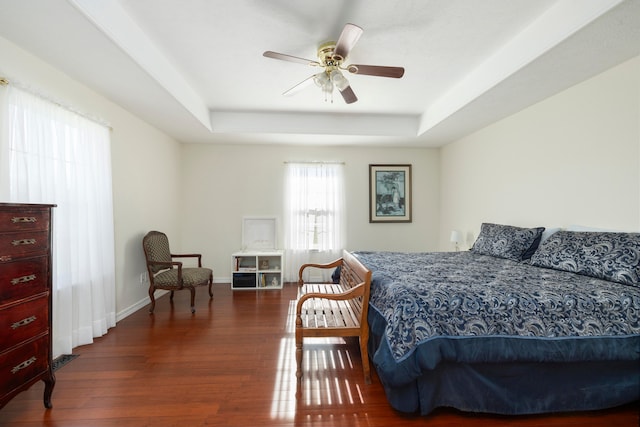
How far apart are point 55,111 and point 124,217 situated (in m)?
1.33

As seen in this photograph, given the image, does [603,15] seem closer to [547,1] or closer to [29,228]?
[547,1]

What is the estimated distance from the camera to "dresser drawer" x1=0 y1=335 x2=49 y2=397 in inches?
58.7

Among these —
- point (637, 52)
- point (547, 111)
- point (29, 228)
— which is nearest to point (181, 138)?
point (29, 228)

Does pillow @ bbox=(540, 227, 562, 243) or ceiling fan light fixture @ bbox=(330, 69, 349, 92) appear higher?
ceiling fan light fixture @ bbox=(330, 69, 349, 92)

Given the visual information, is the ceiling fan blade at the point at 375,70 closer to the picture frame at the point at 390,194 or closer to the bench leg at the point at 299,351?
the bench leg at the point at 299,351

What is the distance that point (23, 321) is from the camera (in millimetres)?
1596

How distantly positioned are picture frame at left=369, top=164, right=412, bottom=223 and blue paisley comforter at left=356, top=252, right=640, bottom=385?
338 centimetres

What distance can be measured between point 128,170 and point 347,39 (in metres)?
2.91

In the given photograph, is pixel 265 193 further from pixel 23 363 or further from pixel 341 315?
pixel 23 363

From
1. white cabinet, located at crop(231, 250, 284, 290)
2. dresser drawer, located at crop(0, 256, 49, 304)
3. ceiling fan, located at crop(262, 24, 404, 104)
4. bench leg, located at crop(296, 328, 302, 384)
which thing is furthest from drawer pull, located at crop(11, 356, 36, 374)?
white cabinet, located at crop(231, 250, 284, 290)

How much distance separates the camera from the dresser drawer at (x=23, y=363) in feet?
4.89

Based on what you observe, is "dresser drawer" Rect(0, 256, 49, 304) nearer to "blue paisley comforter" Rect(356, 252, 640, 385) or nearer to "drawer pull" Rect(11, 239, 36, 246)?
"drawer pull" Rect(11, 239, 36, 246)

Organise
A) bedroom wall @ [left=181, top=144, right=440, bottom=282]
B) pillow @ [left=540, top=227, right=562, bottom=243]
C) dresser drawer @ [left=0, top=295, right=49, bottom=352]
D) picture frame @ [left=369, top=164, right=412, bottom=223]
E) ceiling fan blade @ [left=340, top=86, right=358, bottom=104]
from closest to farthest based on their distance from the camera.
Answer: dresser drawer @ [left=0, top=295, right=49, bottom=352], ceiling fan blade @ [left=340, top=86, right=358, bottom=104], pillow @ [left=540, top=227, right=562, bottom=243], bedroom wall @ [left=181, top=144, right=440, bottom=282], picture frame @ [left=369, top=164, right=412, bottom=223]

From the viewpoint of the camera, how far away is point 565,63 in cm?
234
